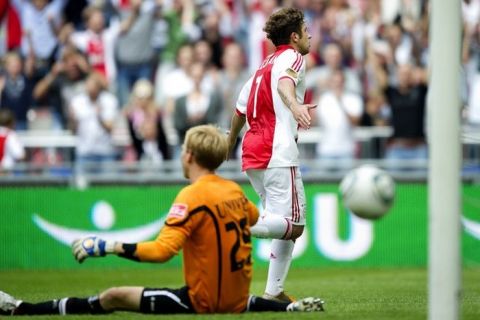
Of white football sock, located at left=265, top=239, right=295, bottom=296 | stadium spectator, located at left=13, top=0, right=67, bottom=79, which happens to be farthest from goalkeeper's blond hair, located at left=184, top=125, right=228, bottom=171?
stadium spectator, located at left=13, top=0, right=67, bottom=79

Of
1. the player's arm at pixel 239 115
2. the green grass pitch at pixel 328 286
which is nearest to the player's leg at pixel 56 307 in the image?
the green grass pitch at pixel 328 286

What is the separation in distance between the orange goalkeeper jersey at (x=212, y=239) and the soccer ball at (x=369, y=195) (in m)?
1.76

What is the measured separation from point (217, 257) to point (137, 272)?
9.50 metres

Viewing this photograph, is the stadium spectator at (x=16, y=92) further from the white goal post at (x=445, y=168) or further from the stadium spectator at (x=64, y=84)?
the white goal post at (x=445, y=168)

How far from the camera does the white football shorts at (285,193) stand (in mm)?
10164

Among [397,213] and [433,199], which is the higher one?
[433,199]

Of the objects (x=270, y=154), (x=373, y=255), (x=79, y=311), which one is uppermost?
(x=270, y=154)

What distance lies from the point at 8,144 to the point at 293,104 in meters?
10.3

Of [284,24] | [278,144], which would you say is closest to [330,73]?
[284,24]

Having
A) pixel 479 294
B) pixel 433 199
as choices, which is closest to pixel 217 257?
pixel 433 199

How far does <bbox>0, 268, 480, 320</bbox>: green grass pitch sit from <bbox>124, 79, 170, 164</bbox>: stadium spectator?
223 centimetres

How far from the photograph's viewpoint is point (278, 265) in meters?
10.2

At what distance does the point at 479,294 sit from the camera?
11531mm

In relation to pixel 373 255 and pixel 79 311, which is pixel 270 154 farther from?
pixel 373 255
